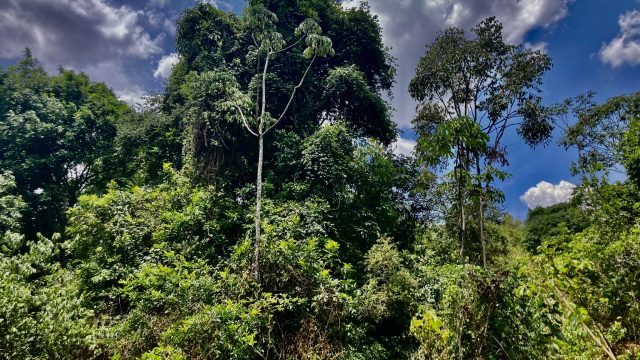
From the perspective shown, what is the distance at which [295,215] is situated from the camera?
28.4 ft

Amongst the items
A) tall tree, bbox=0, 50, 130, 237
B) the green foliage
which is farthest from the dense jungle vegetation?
the green foliage

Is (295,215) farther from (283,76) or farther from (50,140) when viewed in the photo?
(50,140)

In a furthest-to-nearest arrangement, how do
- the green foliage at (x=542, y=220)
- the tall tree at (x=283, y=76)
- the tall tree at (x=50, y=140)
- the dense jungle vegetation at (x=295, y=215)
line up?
the green foliage at (x=542, y=220) → the tall tree at (x=50, y=140) → the tall tree at (x=283, y=76) → the dense jungle vegetation at (x=295, y=215)

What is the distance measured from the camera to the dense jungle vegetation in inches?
171

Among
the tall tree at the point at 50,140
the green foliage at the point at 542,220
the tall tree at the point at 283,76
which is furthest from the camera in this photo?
the green foliage at the point at 542,220

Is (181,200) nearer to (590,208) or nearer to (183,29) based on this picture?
(183,29)

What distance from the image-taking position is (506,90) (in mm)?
11344

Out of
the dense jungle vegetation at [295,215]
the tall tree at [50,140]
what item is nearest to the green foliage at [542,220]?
the dense jungle vegetation at [295,215]

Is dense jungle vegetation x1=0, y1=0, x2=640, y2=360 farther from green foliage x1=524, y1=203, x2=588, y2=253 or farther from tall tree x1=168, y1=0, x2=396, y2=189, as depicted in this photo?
green foliage x1=524, y1=203, x2=588, y2=253

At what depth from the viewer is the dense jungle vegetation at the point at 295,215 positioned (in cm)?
435

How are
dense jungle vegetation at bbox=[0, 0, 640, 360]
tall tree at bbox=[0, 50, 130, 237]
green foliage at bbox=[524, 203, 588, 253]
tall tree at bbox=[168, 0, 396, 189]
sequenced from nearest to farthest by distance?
dense jungle vegetation at bbox=[0, 0, 640, 360], tall tree at bbox=[168, 0, 396, 189], tall tree at bbox=[0, 50, 130, 237], green foliage at bbox=[524, 203, 588, 253]

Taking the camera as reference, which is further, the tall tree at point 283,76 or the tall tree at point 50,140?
the tall tree at point 50,140

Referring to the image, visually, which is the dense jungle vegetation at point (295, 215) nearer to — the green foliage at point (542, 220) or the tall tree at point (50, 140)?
the tall tree at point (50, 140)

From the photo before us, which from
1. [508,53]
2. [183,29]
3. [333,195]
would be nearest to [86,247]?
[333,195]
